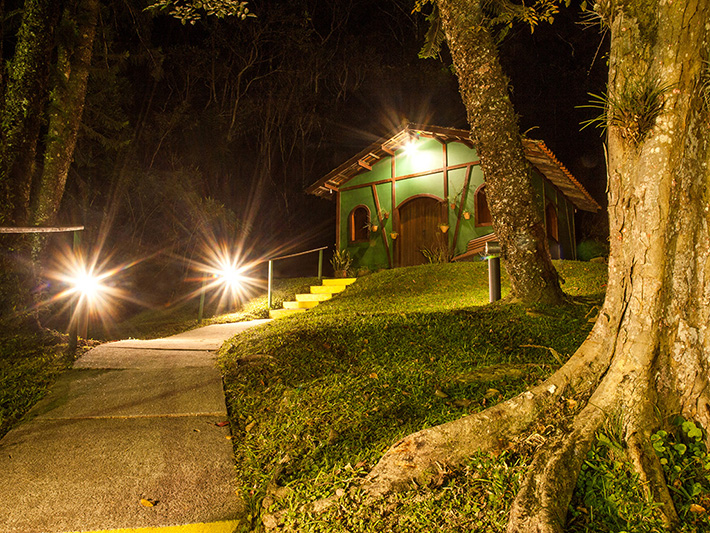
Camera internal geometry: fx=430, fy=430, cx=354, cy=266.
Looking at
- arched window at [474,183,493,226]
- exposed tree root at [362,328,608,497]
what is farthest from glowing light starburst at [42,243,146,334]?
arched window at [474,183,493,226]

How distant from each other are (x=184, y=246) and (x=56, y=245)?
7497 mm

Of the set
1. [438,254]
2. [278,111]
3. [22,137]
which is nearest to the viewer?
[22,137]

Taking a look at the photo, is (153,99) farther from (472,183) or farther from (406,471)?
(406,471)

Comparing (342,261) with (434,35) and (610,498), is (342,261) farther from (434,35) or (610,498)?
(610,498)

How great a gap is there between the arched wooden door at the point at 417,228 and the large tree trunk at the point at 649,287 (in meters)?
11.3

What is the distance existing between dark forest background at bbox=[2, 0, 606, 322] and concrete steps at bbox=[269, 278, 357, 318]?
499 cm

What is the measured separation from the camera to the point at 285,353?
15.0 ft

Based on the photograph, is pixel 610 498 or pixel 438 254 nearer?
pixel 610 498

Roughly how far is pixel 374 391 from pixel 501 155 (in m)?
4.03

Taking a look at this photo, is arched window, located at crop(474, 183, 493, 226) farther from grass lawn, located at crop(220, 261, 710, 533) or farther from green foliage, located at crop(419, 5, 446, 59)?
grass lawn, located at crop(220, 261, 710, 533)

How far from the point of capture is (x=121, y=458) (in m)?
2.73

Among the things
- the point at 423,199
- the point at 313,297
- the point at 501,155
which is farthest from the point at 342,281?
the point at 501,155

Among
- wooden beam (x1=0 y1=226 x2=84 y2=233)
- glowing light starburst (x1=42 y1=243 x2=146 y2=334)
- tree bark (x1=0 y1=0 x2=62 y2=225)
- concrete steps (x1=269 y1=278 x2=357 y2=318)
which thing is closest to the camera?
wooden beam (x1=0 y1=226 x2=84 y2=233)

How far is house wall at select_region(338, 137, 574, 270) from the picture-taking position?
13134mm
